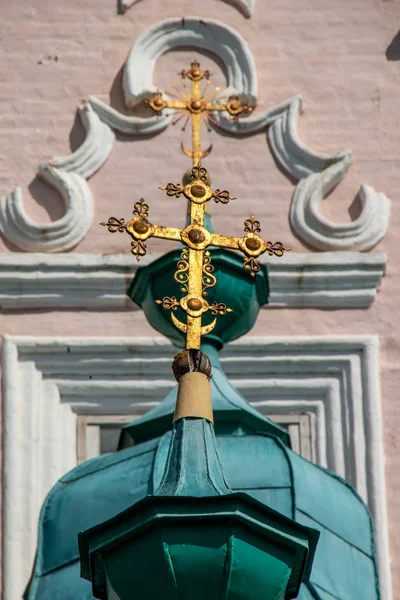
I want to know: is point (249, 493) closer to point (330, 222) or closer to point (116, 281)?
point (116, 281)

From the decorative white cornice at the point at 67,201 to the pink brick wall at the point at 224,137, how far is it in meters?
0.05

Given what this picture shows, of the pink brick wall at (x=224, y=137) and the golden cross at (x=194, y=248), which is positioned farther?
the pink brick wall at (x=224, y=137)

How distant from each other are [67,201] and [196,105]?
1202 mm

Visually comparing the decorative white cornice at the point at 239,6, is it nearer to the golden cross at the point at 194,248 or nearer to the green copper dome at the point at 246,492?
the green copper dome at the point at 246,492

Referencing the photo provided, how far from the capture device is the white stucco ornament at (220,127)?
12.6 metres

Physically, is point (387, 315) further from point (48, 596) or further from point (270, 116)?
point (48, 596)

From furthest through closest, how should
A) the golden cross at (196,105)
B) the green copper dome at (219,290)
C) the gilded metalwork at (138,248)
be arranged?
1. the golden cross at (196,105)
2. the green copper dome at (219,290)
3. the gilded metalwork at (138,248)

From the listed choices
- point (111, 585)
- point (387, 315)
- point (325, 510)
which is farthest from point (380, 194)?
point (111, 585)

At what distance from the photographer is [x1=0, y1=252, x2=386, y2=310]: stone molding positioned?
1252 cm

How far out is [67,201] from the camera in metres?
12.7

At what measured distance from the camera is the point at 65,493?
10734mm

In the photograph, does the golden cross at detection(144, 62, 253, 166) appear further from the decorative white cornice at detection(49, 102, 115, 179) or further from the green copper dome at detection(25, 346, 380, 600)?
the green copper dome at detection(25, 346, 380, 600)

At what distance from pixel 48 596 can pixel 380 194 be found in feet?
9.86

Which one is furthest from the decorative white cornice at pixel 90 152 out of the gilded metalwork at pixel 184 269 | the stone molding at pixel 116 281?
the gilded metalwork at pixel 184 269
